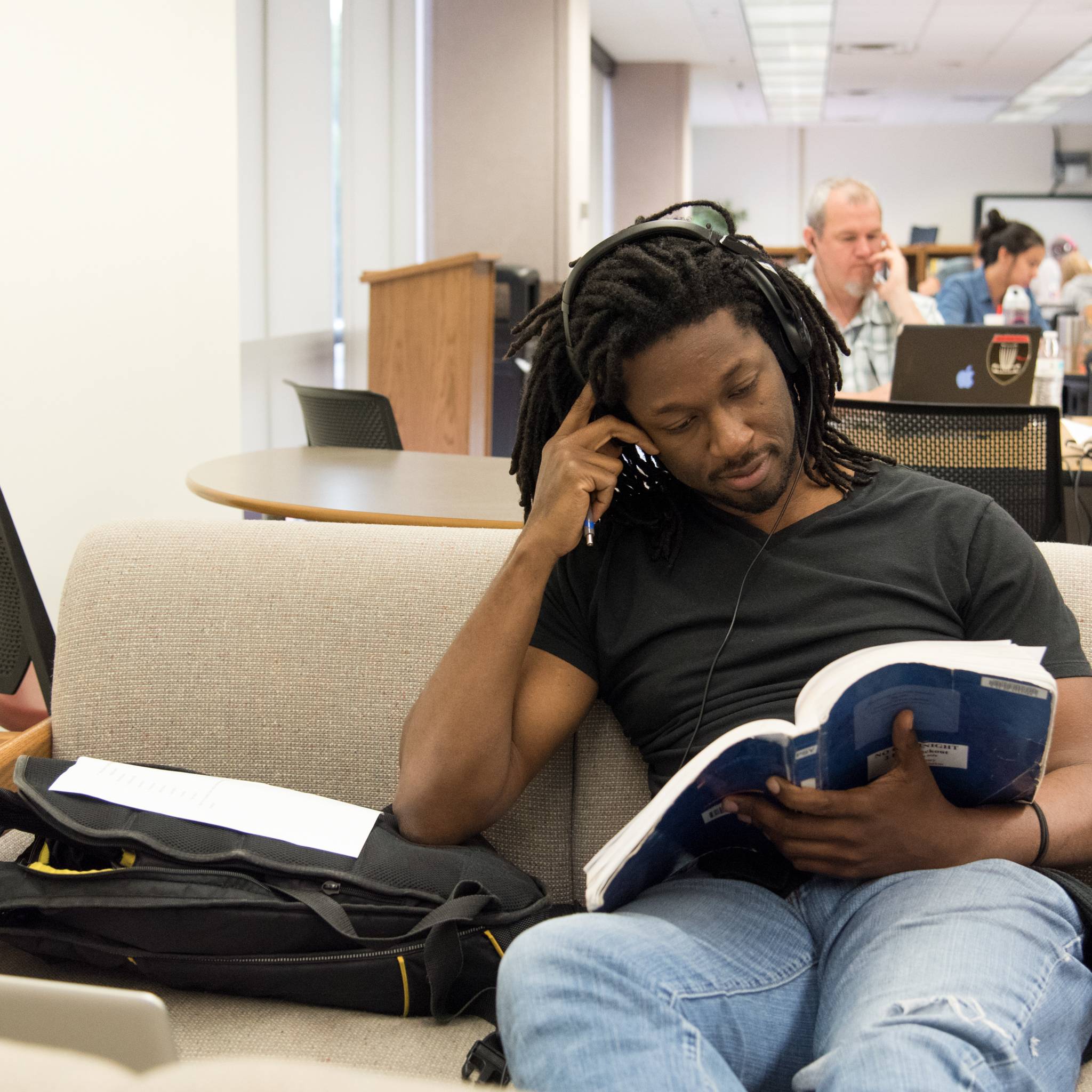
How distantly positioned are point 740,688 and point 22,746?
864mm

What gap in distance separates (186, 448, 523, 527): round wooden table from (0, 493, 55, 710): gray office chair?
1.32 feet

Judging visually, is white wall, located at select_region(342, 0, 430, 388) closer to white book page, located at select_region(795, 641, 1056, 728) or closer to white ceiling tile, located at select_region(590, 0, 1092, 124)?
white ceiling tile, located at select_region(590, 0, 1092, 124)

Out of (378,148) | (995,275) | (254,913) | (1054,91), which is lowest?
(254,913)

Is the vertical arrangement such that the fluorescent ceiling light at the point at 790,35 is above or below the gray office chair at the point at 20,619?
above

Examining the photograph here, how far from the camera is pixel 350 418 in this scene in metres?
2.96

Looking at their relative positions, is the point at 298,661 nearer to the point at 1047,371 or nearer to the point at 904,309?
the point at 1047,371

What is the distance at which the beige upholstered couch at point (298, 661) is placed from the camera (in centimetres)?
138

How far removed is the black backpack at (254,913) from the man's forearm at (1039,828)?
445 mm

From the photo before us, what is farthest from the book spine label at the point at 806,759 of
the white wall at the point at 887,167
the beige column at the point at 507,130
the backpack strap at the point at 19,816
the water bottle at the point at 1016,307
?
the white wall at the point at 887,167

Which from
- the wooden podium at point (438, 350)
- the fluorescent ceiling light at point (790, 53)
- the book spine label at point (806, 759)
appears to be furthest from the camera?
the fluorescent ceiling light at point (790, 53)

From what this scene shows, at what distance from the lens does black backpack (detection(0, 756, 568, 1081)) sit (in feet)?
Answer: 3.68

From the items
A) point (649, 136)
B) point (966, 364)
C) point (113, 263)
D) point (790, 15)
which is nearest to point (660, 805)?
point (966, 364)

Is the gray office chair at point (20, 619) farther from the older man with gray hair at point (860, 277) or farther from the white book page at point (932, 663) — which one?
the older man with gray hair at point (860, 277)

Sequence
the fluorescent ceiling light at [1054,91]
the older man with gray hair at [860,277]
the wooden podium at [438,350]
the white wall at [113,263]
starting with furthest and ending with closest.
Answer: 1. the fluorescent ceiling light at [1054,91]
2. the wooden podium at [438,350]
3. the older man with gray hair at [860,277]
4. the white wall at [113,263]
